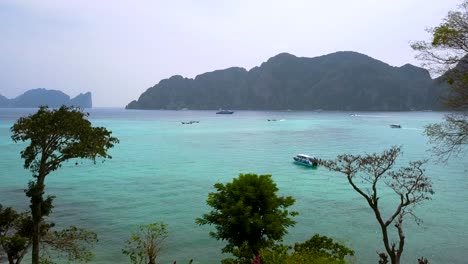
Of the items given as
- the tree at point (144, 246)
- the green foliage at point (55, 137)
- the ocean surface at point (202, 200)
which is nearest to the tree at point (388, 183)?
the ocean surface at point (202, 200)

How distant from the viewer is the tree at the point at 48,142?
25.0 metres

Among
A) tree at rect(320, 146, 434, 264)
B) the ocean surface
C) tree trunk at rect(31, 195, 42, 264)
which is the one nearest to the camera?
tree trunk at rect(31, 195, 42, 264)

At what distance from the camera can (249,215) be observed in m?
25.7

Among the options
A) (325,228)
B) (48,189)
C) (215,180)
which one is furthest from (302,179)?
(48,189)

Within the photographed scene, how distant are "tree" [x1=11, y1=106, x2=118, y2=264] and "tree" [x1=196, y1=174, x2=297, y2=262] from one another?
32.2ft

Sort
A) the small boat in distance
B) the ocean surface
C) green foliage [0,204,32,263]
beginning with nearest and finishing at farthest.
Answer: green foliage [0,204,32,263] → the ocean surface → the small boat in distance

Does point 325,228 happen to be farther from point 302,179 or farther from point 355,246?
point 302,179

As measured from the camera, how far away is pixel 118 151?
116 meters

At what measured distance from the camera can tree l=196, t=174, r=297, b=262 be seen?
2531 cm

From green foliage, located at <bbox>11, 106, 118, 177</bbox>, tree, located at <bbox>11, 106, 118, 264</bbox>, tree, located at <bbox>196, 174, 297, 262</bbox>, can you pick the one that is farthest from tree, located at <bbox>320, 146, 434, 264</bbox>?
tree, located at <bbox>11, 106, 118, 264</bbox>

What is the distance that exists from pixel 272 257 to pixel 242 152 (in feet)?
315

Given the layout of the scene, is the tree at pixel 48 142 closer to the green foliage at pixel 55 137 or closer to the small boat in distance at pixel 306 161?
the green foliage at pixel 55 137

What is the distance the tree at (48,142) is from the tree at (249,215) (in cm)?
981

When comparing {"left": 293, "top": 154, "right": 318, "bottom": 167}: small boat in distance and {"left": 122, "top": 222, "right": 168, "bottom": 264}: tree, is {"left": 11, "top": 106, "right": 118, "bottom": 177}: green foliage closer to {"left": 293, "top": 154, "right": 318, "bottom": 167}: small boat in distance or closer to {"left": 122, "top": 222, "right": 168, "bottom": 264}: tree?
{"left": 122, "top": 222, "right": 168, "bottom": 264}: tree
